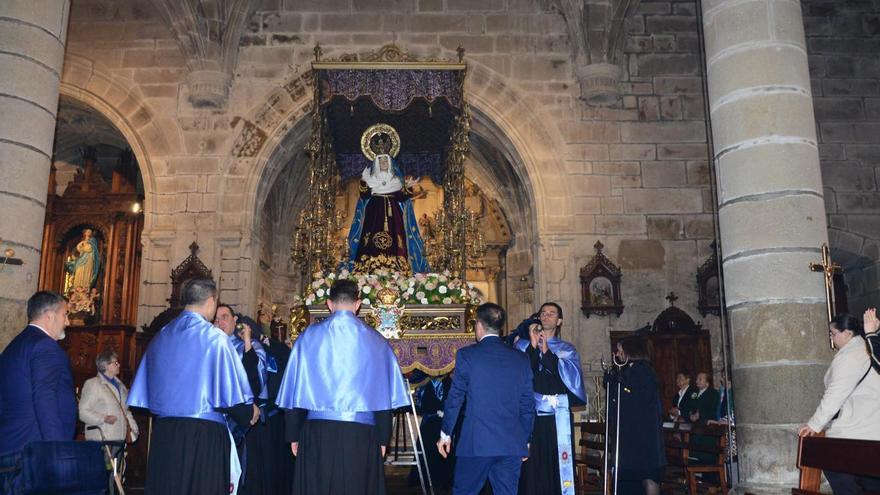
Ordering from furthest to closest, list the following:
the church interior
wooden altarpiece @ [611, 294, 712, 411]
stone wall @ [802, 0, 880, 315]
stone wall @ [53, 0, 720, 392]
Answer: stone wall @ [802, 0, 880, 315] < stone wall @ [53, 0, 720, 392] < wooden altarpiece @ [611, 294, 712, 411] < the church interior

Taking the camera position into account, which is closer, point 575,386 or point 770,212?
point 770,212

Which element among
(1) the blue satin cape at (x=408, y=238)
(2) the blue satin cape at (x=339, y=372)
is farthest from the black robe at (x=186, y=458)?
(1) the blue satin cape at (x=408, y=238)

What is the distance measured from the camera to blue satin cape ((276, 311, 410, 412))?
4340 millimetres

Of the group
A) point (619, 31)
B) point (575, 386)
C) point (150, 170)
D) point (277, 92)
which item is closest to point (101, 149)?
point (150, 170)

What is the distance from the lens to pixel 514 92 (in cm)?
1227

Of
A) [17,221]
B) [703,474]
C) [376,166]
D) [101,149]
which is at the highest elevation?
[101,149]

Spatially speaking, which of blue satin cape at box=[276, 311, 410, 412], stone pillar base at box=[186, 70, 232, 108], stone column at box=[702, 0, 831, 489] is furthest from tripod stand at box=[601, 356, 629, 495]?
stone pillar base at box=[186, 70, 232, 108]

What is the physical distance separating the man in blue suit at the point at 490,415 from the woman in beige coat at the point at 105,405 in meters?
4.06

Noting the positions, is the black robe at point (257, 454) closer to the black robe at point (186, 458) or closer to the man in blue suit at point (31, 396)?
the black robe at point (186, 458)

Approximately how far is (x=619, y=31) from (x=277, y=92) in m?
5.57

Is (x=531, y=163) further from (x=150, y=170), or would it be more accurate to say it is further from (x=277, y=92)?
(x=150, y=170)

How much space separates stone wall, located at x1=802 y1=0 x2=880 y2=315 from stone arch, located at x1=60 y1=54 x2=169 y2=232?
35.2ft

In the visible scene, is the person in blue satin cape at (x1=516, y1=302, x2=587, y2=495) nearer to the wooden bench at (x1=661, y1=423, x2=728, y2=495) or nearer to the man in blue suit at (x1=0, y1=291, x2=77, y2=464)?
the wooden bench at (x1=661, y1=423, x2=728, y2=495)

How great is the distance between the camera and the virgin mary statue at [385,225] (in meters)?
9.46
